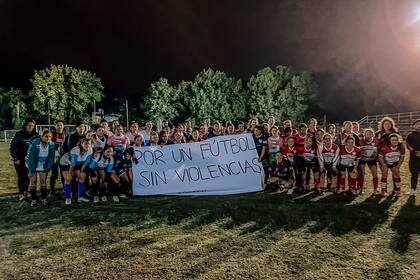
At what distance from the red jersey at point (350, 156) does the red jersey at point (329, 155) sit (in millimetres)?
142

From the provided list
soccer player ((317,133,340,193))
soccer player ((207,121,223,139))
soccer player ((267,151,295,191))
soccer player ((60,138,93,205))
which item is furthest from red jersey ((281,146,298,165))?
soccer player ((60,138,93,205))

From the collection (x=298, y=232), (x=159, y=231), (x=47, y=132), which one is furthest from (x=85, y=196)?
(x=298, y=232)

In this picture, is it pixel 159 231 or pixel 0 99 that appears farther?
pixel 0 99

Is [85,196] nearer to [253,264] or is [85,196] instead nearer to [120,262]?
[120,262]

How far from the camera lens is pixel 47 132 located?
8.86m

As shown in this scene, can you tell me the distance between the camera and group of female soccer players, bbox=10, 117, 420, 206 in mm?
8945

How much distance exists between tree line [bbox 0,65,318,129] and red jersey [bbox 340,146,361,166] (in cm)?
5413

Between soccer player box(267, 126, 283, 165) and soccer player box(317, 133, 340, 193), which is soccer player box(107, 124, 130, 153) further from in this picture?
soccer player box(317, 133, 340, 193)

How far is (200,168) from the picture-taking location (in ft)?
33.9

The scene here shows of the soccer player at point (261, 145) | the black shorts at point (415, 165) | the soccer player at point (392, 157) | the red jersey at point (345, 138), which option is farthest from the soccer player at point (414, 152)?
the soccer player at point (261, 145)

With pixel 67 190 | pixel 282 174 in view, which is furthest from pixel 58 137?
pixel 282 174

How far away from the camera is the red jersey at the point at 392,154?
30.4 ft

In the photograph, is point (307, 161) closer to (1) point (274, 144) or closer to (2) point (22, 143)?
(1) point (274, 144)

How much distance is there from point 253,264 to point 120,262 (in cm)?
176
